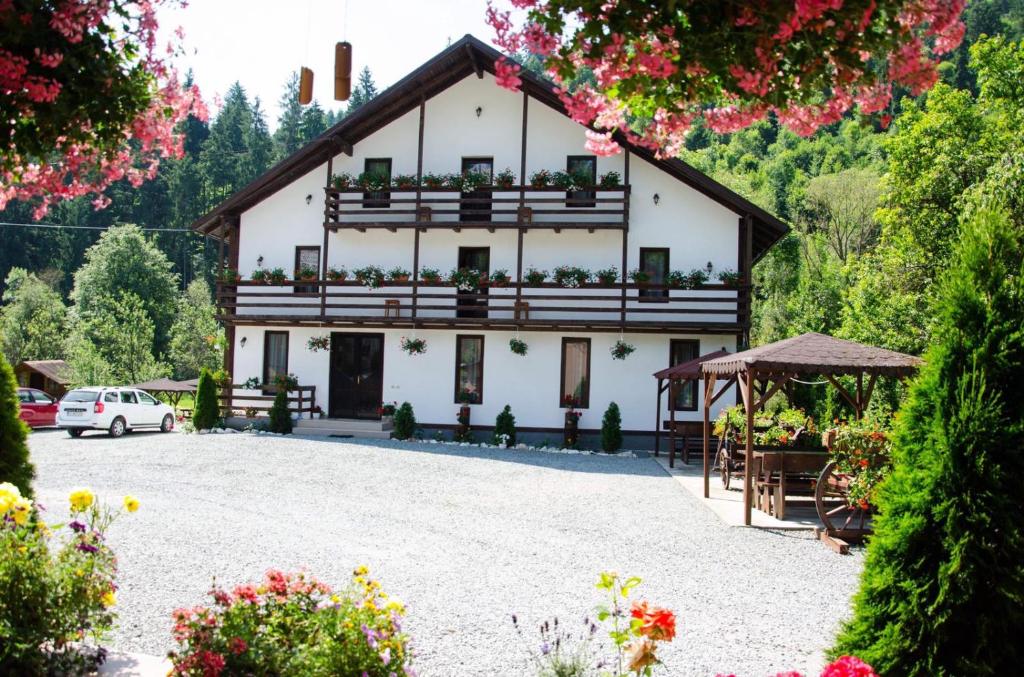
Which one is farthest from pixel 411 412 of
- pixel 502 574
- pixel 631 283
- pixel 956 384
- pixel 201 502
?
pixel 956 384

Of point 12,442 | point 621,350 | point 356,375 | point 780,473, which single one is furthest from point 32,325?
point 12,442

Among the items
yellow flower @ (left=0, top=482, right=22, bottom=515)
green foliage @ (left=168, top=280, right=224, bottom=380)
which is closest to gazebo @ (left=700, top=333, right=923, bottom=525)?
yellow flower @ (left=0, top=482, right=22, bottom=515)

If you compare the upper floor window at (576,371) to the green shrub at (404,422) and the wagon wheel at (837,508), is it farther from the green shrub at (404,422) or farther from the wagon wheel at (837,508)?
the wagon wheel at (837,508)

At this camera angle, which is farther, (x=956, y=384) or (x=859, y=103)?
(x=956, y=384)

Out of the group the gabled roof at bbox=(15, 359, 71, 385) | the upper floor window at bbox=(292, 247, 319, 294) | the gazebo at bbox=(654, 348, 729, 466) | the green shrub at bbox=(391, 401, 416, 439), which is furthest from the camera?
the gabled roof at bbox=(15, 359, 71, 385)

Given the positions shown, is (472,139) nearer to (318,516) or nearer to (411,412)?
(411,412)

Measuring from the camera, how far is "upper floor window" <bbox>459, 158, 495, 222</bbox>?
23375mm

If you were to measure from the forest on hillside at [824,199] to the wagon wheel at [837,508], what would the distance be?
16.7 ft

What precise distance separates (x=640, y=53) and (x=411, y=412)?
19.8 m

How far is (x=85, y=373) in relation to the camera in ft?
107

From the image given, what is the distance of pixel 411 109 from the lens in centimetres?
2456

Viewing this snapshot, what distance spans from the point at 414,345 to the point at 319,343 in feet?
9.38

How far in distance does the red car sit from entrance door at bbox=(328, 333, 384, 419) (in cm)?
935

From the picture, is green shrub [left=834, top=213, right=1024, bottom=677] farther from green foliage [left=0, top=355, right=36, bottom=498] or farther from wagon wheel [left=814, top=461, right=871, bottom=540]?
wagon wheel [left=814, top=461, right=871, bottom=540]
